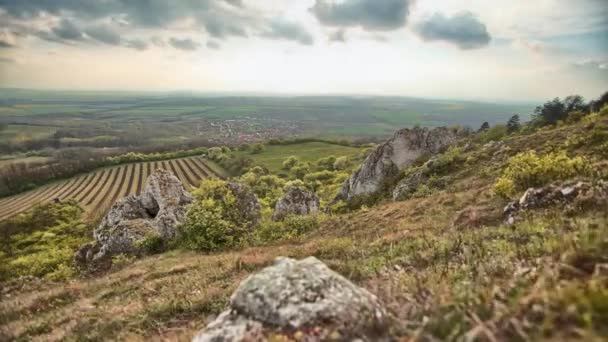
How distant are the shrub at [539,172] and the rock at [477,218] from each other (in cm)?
147

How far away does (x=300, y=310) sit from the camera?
499cm

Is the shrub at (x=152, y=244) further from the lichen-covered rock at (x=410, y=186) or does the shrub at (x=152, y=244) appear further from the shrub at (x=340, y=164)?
the shrub at (x=340, y=164)

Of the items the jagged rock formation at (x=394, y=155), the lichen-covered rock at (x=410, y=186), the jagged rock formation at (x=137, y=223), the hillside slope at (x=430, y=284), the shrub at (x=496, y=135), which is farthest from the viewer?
the shrub at (x=496, y=135)

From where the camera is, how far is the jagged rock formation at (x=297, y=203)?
35.2m

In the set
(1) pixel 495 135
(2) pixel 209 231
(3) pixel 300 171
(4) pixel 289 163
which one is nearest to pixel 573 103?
(1) pixel 495 135

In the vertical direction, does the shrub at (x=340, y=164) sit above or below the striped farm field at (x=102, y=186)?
above

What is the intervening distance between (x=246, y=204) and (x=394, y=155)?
77.7 ft

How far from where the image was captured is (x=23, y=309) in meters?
12.3

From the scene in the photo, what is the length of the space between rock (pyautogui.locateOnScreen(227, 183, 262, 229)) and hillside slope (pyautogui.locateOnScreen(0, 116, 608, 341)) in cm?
721

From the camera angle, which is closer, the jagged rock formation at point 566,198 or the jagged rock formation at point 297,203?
the jagged rock formation at point 566,198

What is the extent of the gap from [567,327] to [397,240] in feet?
29.9

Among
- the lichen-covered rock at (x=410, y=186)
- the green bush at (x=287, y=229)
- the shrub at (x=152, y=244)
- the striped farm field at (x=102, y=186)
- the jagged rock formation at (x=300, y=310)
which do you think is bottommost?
the striped farm field at (x=102, y=186)

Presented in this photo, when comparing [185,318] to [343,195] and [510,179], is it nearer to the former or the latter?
[510,179]

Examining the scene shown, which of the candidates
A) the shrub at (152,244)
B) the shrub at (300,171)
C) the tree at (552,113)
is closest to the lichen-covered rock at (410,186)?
the shrub at (152,244)
